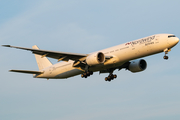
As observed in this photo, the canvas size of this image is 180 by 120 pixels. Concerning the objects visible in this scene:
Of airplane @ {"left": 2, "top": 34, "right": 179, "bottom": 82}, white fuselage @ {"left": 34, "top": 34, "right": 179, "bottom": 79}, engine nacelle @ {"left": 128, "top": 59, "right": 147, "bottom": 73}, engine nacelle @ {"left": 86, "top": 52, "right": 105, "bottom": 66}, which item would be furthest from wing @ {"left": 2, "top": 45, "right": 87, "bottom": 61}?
engine nacelle @ {"left": 128, "top": 59, "right": 147, "bottom": 73}

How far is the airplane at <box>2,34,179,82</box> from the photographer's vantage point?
117ft

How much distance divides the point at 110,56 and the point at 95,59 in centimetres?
206

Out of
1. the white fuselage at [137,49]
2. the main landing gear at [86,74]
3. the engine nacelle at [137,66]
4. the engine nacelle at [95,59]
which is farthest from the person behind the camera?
the engine nacelle at [137,66]

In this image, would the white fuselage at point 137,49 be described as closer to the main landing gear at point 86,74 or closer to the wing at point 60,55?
the main landing gear at point 86,74

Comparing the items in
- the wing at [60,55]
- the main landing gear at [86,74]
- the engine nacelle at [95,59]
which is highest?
the wing at [60,55]

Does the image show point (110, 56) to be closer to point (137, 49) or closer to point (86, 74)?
point (137, 49)

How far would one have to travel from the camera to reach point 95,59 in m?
37.1

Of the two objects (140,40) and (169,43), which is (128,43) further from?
(169,43)

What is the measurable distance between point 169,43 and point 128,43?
5077 millimetres

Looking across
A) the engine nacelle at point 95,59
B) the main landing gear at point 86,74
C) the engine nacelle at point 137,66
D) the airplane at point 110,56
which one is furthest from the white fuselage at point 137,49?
the engine nacelle at point 137,66

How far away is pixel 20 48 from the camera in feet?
114

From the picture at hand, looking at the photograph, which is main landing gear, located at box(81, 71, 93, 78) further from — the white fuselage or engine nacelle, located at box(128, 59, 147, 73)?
engine nacelle, located at box(128, 59, 147, 73)

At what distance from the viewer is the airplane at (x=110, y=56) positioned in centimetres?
3566

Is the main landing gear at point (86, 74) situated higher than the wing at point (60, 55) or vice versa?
the wing at point (60, 55)
